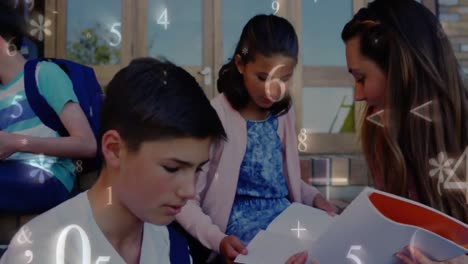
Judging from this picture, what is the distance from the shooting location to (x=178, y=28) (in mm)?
2029

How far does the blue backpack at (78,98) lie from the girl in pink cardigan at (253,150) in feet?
0.85

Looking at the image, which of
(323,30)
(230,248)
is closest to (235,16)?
(323,30)

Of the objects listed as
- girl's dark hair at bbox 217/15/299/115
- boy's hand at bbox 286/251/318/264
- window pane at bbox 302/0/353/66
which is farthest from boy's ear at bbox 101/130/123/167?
window pane at bbox 302/0/353/66

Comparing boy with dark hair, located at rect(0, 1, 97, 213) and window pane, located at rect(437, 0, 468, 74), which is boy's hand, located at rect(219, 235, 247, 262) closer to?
boy with dark hair, located at rect(0, 1, 97, 213)

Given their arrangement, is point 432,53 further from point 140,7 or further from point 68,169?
point 140,7

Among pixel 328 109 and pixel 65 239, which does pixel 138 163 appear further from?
pixel 328 109

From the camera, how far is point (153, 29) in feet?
6.62

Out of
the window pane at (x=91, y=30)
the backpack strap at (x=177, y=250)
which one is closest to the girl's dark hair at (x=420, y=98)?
the backpack strap at (x=177, y=250)

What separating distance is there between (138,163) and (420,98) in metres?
0.53

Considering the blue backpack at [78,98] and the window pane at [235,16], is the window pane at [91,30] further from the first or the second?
the blue backpack at [78,98]

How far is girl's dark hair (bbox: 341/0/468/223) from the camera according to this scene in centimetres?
86

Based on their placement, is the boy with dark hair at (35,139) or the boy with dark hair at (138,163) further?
the boy with dark hair at (35,139)

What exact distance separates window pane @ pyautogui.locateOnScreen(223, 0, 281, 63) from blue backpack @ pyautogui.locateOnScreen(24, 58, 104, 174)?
1.00m

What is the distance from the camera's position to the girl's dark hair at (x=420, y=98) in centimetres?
86
